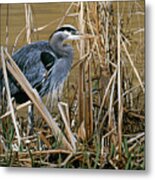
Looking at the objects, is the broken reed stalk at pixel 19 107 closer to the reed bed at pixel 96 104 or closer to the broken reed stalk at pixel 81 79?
the reed bed at pixel 96 104

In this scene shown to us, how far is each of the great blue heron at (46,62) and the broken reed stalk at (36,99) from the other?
0.01 metres

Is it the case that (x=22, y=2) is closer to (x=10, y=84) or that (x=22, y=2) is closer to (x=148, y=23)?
(x=10, y=84)

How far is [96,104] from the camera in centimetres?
187

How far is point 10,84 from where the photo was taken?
194cm

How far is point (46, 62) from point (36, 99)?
0.14m

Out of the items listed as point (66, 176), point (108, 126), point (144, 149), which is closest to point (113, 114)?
point (108, 126)

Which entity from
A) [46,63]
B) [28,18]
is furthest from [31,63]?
[28,18]

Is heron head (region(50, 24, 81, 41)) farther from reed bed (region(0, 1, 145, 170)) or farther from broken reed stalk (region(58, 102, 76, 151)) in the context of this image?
broken reed stalk (region(58, 102, 76, 151))

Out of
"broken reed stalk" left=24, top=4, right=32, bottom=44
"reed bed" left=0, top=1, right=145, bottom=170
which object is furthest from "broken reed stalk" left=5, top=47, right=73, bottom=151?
"broken reed stalk" left=24, top=4, right=32, bottom=44

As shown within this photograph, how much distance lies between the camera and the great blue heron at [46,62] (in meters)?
→ 1.90

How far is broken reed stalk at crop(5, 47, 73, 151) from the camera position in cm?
190

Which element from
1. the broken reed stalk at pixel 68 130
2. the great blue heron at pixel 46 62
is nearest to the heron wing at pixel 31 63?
the great blue heron at pixel 46 62

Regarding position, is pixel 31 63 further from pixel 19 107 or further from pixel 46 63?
pixel 19 107

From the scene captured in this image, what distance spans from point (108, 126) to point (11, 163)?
0.39m
